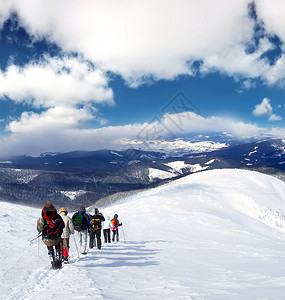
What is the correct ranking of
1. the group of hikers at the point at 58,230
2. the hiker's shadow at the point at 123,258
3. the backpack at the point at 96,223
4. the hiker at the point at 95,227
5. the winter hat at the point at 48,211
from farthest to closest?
the backpack at the point at 96,223
the hiker at the point at 95,227
the hiker's shadow at the point at 123,258
the group of hikers at the point at 58,230
the winter hat at the point at 48,211

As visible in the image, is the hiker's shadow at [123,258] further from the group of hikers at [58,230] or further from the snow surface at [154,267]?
the group of hikers at [58,230]

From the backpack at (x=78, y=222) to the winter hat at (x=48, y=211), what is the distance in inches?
105

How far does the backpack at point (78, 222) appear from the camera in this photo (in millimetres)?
10766

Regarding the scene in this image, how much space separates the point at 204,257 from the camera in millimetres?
12047

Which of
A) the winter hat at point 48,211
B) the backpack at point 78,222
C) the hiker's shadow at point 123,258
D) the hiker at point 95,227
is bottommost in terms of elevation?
the hiker's shadow at point 123,258

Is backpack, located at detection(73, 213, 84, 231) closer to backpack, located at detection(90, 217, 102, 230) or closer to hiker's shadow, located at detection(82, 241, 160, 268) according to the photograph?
hiker's shadow, located at detection(82, 241, 160, 268)

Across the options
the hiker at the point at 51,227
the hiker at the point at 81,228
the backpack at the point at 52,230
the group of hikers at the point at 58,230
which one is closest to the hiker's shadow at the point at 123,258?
the hiker at the point at 81,228

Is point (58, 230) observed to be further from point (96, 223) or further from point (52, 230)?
point (96, 223)

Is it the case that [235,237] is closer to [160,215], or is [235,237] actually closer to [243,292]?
[160,215]

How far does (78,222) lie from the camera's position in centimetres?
1082

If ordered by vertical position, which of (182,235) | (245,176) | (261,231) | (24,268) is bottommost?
(261,231)

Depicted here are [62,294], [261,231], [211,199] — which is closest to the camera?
[62,294]

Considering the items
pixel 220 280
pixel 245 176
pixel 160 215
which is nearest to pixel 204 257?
pixel 220 280

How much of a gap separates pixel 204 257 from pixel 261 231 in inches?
692
